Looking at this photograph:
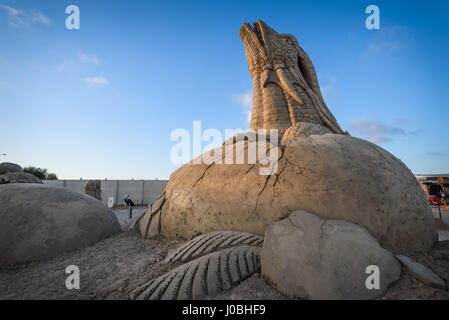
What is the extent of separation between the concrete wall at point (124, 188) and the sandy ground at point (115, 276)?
42.9 ft

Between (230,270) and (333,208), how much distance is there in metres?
0.99

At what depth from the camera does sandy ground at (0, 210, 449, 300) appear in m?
1.29

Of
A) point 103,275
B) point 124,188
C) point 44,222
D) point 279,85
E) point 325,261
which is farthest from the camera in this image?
point 124,188

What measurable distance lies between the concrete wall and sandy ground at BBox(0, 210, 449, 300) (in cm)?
1306

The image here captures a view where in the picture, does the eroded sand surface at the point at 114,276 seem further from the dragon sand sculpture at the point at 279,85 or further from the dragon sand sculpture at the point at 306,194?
the dragon sand sculpture at the point at 279,85

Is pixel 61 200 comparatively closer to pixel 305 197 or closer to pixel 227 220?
pixel 227 220

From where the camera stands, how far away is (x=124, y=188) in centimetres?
1479

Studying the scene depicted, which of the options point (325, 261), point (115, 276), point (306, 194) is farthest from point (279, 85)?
point (115, 276)

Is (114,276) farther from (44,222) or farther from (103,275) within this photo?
(44,222)

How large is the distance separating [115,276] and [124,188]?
14510 mm

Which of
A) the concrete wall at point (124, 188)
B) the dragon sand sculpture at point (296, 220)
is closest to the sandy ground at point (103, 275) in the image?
the dragon sand sculpture at point (296, 220)

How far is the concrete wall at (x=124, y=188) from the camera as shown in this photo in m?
14.7

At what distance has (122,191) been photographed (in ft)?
48.5
